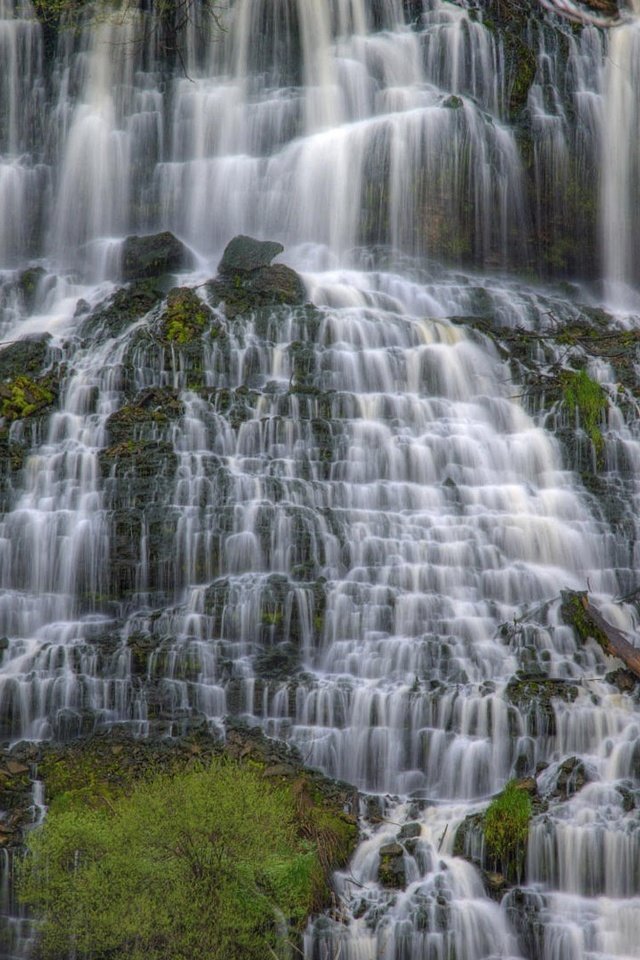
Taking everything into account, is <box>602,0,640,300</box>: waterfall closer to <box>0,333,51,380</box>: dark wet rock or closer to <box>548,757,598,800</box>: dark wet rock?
<box>0,333,51,380</box>: dark wet rock

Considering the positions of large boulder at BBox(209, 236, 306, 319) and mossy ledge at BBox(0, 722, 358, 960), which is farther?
large boulder at BBox(209, 236, 306, 319)

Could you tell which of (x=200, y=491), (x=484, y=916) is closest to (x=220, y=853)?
(x=484, y=916)

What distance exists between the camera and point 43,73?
106ft

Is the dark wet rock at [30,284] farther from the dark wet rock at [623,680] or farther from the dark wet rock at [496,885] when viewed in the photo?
the dark wet rock at [496,885]

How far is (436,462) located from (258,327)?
529cm

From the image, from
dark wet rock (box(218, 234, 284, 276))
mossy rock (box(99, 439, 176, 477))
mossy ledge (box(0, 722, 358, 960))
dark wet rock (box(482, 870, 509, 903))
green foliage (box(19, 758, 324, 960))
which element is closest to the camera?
green foliage (box(19, 758, 324, 960))

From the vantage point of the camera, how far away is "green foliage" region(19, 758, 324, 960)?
12.8 m

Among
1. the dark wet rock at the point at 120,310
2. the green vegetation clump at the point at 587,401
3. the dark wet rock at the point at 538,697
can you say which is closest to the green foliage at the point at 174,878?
the dark wet rock at the point at 538,697

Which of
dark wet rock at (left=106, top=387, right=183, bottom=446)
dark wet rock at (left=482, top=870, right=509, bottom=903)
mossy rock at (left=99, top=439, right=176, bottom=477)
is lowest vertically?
dark wet rock at (left=482, top=870, right=509, bottom=903)

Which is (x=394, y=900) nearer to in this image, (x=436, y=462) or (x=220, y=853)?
(x=220, y=853)

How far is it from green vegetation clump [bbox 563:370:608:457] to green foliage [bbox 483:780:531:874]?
954 centimetres

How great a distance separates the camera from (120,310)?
25.8 meters

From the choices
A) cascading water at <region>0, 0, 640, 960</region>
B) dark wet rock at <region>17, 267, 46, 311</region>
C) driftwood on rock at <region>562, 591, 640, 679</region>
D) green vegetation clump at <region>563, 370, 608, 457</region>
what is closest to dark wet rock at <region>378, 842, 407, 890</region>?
cascading water at <region>0, 0, 640, 960</region>

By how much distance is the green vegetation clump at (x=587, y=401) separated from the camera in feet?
75.3
